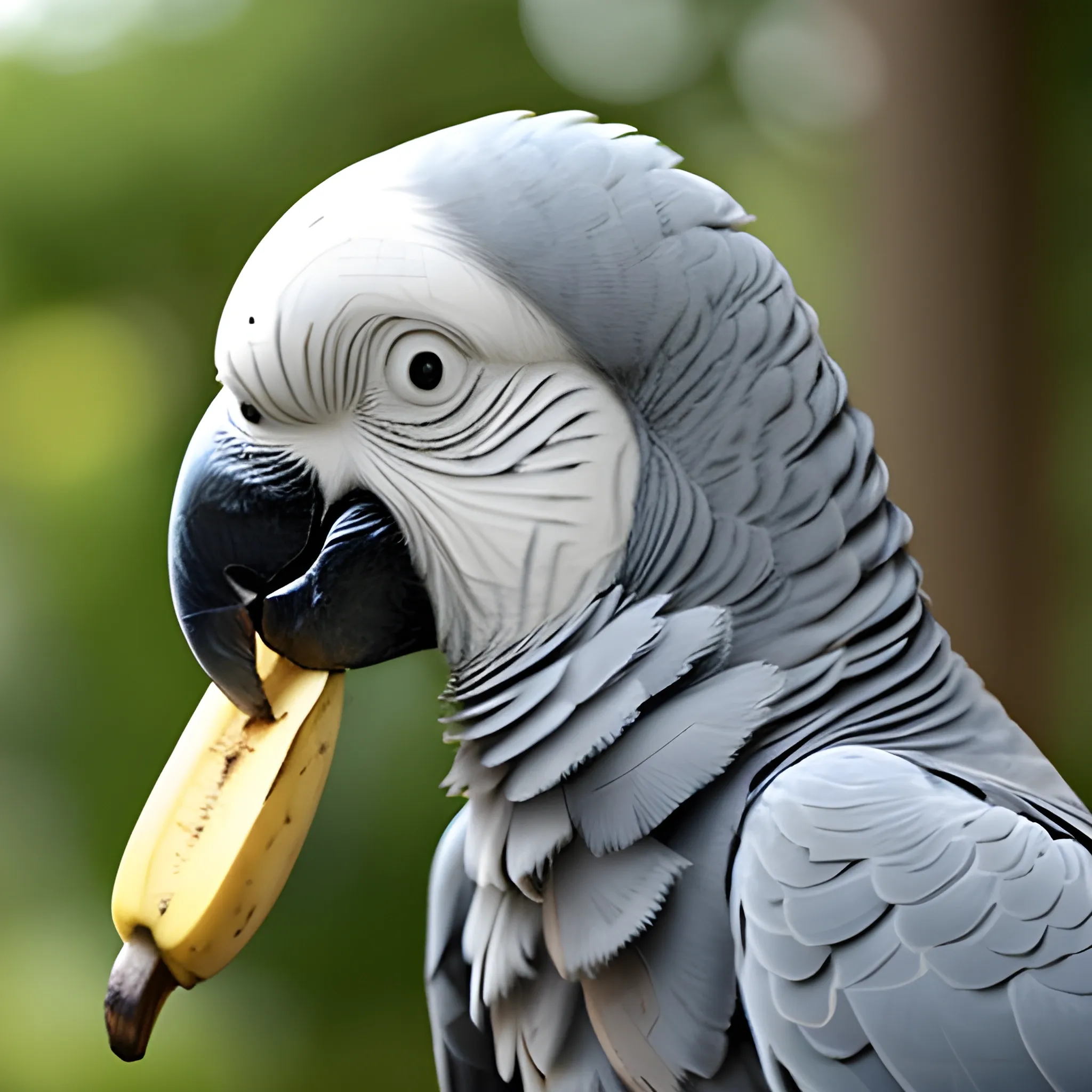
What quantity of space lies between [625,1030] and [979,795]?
22cm

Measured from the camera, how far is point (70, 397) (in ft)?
4.60

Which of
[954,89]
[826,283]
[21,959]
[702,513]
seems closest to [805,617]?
[702,513]

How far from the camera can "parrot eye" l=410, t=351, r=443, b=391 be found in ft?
1.99

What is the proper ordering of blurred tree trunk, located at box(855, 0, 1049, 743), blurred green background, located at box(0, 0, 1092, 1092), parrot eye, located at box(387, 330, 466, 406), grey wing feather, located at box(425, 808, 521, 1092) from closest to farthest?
parrot eye, located at box(387, 330, 466, 406) < grey wing feather, located at box(425, 808, 521, 1092) < blurred tree trunk, located at box(855, 0, 1049, 743) < blurred green background, located at box(0, 0, 1092, 1092)

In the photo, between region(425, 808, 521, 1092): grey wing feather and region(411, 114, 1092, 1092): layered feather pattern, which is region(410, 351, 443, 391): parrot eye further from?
region(425, 808, 521, 1092): grey wing feather

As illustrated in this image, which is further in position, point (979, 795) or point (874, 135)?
point (874, 135)

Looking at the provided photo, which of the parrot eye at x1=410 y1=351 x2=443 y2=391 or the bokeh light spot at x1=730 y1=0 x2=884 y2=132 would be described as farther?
the bokeh light spot at x1=730 y1=0 x2=884 y2=132

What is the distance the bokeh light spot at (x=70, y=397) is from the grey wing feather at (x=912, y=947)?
42.8 inches

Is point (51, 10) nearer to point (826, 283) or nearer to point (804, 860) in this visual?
point (826, 283)

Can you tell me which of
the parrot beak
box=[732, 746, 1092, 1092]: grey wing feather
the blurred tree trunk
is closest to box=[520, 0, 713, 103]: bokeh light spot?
the blurred tree trunk

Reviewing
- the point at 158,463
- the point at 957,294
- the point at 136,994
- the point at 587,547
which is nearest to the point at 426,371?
the point at 587,547

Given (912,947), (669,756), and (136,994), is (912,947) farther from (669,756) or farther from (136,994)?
(136,994)

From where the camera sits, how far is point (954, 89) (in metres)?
1.14

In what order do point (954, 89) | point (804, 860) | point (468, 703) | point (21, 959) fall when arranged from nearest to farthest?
point (804, 860), point (468, 703), point (954, 89), point (21, 959)
